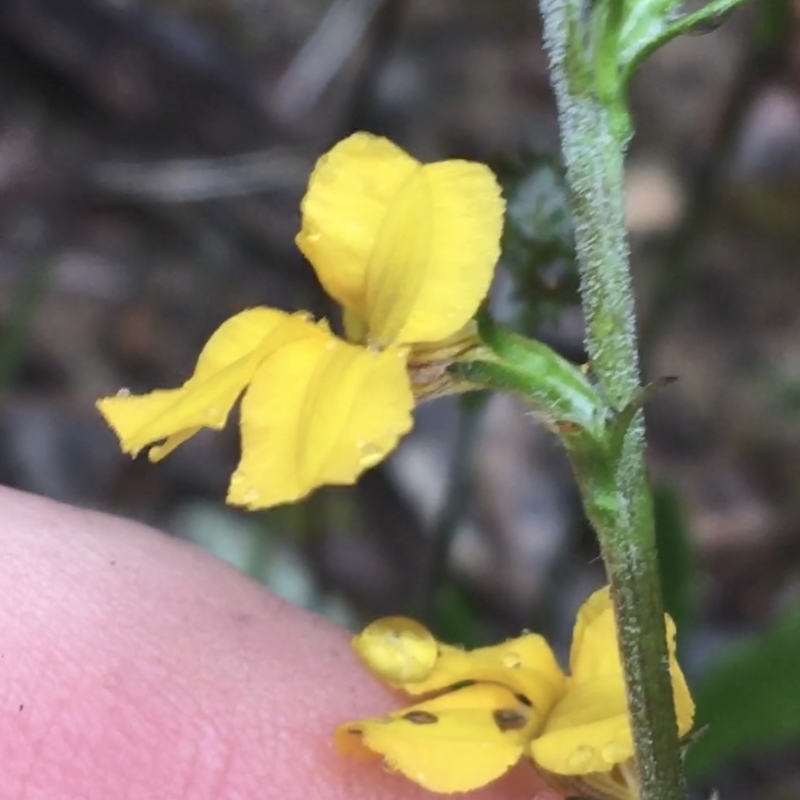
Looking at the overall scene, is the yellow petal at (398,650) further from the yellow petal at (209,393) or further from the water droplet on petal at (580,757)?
the yellow petal at (209,393)

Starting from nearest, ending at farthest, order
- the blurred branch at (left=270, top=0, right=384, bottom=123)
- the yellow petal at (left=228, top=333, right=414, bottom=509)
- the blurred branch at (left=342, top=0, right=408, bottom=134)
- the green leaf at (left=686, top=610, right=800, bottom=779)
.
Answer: the yellow petal at (left=228, top=333, right=414, bottom=509) < the green leaf at (left=686, top=610, right=800, bottom=779) < the blurred branch at (left=342, top=0, right=408, bottom=134) < the blurred branch at (left=270, top=0, right=384, bottom=123)

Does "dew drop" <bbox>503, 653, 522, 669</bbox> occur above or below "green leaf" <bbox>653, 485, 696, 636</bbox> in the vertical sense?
below

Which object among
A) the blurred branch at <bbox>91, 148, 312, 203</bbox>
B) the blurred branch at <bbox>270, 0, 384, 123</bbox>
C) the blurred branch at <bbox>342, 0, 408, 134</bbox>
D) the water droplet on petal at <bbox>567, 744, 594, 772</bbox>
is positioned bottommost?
the water droplet on petal at <bbox>567, 744, 594, 772</bbox>

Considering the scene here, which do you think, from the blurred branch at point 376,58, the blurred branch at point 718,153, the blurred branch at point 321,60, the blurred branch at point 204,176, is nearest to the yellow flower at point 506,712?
the blurred branch at point 718,153

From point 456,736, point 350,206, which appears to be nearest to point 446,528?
point 456,736

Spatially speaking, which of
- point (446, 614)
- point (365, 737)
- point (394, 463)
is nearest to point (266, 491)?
point (365, 737)

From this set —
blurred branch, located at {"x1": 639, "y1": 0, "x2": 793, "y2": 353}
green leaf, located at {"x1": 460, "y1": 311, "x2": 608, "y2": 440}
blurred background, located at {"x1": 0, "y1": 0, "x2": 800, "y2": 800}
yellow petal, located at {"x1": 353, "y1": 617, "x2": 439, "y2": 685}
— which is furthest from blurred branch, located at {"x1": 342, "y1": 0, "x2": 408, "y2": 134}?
green leaf, located at {"x1": 460, "y1": 311, "x2": 608, "y2": 440}

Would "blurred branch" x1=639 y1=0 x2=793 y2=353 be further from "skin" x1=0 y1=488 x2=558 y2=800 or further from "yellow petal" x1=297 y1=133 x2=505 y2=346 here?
"yellow petal" x1=297 y1=133 x2=505 y2=346

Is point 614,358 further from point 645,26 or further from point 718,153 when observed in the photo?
point 718,153

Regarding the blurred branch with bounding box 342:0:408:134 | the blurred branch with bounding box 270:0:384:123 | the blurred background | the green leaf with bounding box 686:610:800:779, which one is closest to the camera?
the green leaf with bounding box 686:610:800:779
